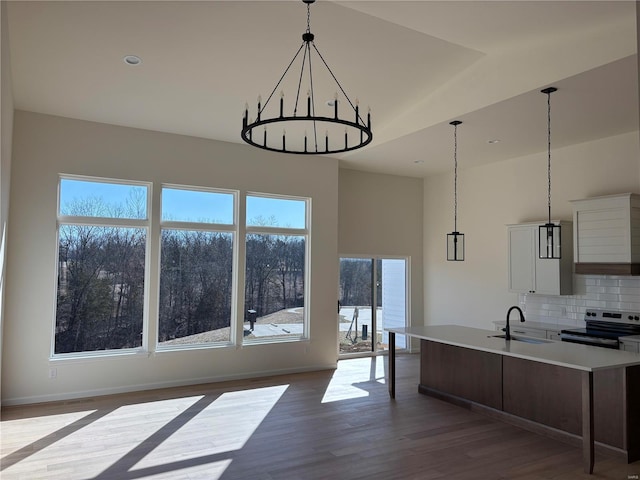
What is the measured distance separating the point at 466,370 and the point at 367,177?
4.21m

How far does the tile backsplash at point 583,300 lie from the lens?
572 cm

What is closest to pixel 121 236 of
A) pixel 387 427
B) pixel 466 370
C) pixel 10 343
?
pixel 10 343

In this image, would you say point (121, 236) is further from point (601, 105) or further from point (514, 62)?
point (601, 105)

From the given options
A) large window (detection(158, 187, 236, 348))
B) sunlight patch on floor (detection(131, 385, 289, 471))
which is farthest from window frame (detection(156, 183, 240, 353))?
sunlight patch on floor (detection(131, 385, 289, 471))

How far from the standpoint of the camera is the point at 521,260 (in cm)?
673

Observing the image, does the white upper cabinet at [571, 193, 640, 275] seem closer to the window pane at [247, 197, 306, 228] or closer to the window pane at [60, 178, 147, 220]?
the window pane at [247, 197, 306, 228]

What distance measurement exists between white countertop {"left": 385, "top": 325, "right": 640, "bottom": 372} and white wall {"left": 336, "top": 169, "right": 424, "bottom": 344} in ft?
9.77

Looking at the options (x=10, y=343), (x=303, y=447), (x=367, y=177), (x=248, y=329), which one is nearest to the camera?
(x=303, y=447)

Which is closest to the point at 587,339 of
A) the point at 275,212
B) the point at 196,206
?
the point at 275,212

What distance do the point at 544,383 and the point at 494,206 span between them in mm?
3727

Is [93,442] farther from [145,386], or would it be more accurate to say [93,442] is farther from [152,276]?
[152,276]

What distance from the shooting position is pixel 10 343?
17.7ft

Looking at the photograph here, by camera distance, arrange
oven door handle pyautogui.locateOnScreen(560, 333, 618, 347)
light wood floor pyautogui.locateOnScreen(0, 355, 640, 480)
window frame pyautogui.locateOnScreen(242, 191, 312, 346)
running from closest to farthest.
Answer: light wood floor pyautogui.locateOnScreen(0, 355, 640, 480)
oven door handle pyautogui.locateOnScreen(560, 333, 618, 347)
window frame pyautogui.locateOnScreen(242, 191, 312, 346)

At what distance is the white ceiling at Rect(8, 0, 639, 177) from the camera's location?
4.03 meters
